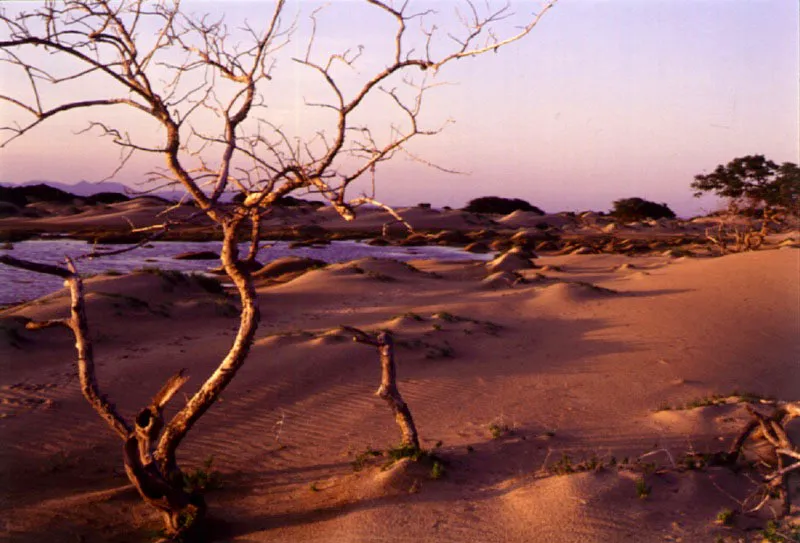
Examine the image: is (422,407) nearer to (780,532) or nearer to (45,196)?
(780,532)

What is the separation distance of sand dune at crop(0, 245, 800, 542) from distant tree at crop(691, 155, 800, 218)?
9.98m

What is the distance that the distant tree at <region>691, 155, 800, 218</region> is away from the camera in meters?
24.9

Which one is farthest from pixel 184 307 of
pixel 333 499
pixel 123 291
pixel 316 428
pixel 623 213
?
pixel 623 213

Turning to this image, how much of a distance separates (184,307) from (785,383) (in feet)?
35.2

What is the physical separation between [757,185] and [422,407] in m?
23.6

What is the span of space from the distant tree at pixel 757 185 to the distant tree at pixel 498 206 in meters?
47.0

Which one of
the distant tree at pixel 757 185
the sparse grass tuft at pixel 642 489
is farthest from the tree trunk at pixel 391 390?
the distant tree at pixel 757 185

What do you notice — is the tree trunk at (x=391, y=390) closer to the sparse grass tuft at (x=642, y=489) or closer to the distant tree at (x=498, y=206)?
the sparse grass tuft at (x=642, y=489)

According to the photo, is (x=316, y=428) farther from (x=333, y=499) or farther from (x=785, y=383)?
(x=785, y=383)

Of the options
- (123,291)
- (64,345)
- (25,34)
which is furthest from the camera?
(123,291)

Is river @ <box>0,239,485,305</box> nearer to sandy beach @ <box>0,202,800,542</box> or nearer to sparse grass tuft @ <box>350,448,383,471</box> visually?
sandy beach @ <box>0,202,800,542</box>

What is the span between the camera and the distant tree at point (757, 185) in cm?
2488

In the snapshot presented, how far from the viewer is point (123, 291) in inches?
554

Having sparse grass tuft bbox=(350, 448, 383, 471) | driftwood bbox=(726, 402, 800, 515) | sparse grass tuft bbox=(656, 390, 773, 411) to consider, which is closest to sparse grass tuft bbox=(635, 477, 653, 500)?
driftwood bbox=(726, 402, 800, 515)
